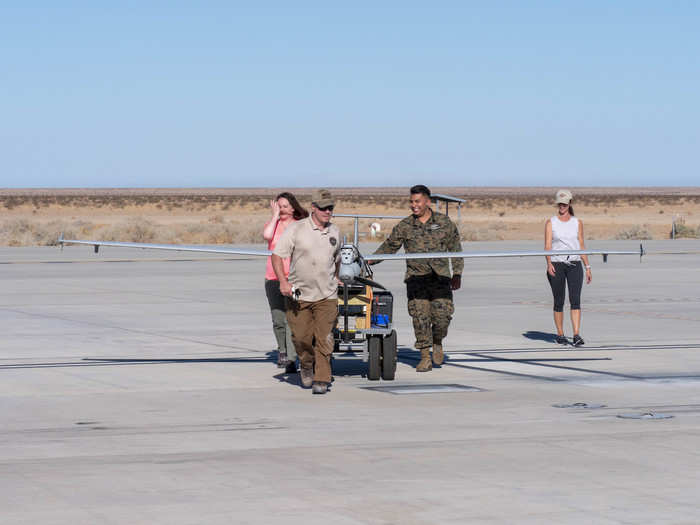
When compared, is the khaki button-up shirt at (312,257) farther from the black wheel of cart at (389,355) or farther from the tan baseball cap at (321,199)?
the black wheel of cart at (389,355)

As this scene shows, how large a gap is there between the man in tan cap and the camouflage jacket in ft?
5.05

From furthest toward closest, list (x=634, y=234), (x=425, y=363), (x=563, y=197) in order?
(x=634, y=234), (x=563, y=197), (x=425, y=363)

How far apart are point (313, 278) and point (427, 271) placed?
1.92 metres

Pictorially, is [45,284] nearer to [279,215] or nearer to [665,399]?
[279,215]

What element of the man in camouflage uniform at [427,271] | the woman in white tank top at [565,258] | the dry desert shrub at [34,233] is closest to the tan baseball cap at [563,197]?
the woman in white tank top at [565,258]

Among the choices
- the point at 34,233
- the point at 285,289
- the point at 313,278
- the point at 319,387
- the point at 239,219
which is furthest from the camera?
the point at 239,219

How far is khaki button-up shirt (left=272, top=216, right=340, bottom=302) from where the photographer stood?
11359 millimetres

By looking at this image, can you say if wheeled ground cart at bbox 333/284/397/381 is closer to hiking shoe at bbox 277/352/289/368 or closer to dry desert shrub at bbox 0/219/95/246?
hiking shoe at bbox 277/352/289/368

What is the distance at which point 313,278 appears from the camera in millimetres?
11367

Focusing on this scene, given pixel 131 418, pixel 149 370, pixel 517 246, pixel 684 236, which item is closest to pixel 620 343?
pixel 149 370

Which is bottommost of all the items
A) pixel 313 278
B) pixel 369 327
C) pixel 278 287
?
pixel 369 327

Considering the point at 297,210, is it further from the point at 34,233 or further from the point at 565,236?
the point at 34,233

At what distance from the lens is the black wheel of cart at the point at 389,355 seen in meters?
12.1

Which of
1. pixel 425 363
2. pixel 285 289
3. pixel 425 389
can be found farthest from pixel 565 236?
pixel 285 289
